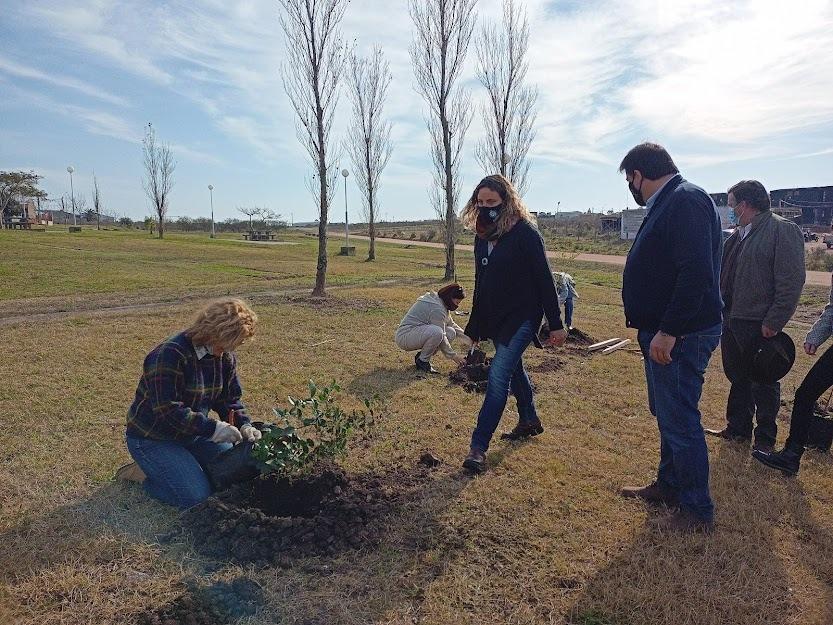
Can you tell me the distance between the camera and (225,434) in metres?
3.35

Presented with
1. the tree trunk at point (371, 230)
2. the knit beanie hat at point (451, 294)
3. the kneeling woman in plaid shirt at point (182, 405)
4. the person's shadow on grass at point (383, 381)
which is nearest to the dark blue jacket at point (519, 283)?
the kneeling woman in plaid shirt at point (182, 405)

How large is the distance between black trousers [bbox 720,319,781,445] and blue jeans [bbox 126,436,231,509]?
150 inches

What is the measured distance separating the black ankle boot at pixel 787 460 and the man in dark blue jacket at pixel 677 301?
1149mm

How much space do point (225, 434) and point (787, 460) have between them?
3.69 meters

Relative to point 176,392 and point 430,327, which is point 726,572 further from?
point 430,327

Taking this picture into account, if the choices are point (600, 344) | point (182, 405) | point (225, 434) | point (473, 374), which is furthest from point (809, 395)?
point (600, 344)

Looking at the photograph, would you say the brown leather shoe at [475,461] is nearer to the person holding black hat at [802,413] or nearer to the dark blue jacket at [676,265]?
the dark blue jacket at [676,265]

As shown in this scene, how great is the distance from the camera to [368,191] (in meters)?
28.1

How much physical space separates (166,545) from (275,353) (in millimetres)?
4385

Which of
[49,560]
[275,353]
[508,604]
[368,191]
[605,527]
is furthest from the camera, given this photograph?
[368,191]

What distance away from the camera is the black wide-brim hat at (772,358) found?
4.12m

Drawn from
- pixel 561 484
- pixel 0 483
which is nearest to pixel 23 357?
pixel 0 483

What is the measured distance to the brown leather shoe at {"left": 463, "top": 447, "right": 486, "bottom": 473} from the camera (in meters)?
3.74

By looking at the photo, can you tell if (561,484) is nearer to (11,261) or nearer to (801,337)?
(801,337)
